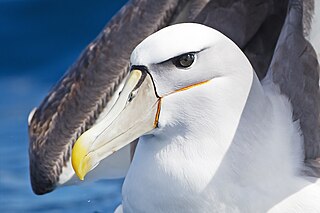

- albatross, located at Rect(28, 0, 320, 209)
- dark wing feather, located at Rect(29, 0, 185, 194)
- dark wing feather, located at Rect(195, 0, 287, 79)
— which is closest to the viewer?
albatross, located at Rect(28, 0, 320, 209)

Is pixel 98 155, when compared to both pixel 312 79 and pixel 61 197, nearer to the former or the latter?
pixel 312 79

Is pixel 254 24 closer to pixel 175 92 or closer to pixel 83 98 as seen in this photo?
pixel 83 98

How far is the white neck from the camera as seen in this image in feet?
14.3

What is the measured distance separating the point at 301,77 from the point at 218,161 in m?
0.52

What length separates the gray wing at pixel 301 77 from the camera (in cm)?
464

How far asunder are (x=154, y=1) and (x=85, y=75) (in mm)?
515

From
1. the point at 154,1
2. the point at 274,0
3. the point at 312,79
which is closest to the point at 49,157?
the point at 154,1

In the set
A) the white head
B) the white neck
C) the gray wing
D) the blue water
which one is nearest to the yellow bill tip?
the white head

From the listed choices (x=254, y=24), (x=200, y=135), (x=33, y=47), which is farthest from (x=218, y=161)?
(x=33, y=47)

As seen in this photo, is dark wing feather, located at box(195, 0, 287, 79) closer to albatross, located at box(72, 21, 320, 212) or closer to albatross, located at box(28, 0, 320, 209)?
albatross, located at box(28, 0, 320, 209)

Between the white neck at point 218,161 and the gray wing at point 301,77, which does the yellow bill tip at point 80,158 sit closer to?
the white neck at point 218,161

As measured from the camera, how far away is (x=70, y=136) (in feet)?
19.5

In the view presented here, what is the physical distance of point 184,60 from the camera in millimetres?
4238

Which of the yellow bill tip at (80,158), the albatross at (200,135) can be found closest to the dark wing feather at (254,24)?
the albatross at (200,135)
